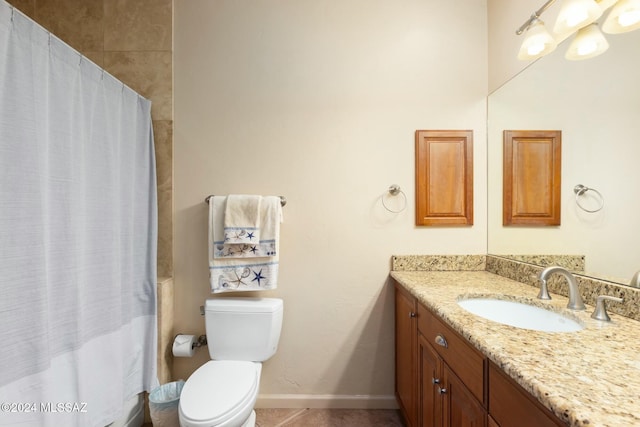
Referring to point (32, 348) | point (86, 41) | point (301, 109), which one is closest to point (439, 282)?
point (301, 109)

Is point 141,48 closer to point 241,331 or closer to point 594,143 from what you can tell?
point 241,331

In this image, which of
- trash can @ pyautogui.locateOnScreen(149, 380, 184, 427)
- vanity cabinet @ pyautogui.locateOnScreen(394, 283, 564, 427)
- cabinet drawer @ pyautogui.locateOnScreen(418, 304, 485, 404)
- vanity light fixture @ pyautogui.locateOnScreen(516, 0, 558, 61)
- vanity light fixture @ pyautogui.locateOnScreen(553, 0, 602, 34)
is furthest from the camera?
trash can @ pyautogui.locateOnScreen(149, 380, 184, 427)

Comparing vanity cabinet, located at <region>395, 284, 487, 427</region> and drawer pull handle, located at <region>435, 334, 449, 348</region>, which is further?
drawer pull handle, located at <region>435, 334, 449, 348</region>

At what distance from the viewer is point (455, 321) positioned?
838mm

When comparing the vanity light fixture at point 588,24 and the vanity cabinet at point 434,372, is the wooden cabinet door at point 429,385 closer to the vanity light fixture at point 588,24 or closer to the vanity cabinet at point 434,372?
the vanity cabinet at point 434,372

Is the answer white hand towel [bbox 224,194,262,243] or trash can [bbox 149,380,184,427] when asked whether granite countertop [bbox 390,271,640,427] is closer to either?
white hand towel [bbox 224,194,262,243]

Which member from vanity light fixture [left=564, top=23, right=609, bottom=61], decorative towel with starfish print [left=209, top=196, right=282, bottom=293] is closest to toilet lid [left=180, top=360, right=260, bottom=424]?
decorative towel with starfish print [left=209, top=196, right=282, bottom=293]

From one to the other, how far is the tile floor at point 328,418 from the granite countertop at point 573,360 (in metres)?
0.95

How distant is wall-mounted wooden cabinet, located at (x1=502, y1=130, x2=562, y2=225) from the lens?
4.02 feet

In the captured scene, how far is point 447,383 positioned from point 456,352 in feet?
0.53

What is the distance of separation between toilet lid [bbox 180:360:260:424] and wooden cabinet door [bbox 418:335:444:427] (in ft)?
2.44

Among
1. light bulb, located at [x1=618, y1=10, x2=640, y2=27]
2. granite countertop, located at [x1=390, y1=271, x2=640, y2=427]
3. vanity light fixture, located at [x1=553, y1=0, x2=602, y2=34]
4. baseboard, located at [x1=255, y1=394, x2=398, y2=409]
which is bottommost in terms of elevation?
baseboard, located at [x1=255, y1=394, x2=398, y2=409]

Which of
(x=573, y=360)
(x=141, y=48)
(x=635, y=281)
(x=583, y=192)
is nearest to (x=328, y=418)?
(x=573, y=360)

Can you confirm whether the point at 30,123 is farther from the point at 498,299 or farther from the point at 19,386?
the point at 498,299
